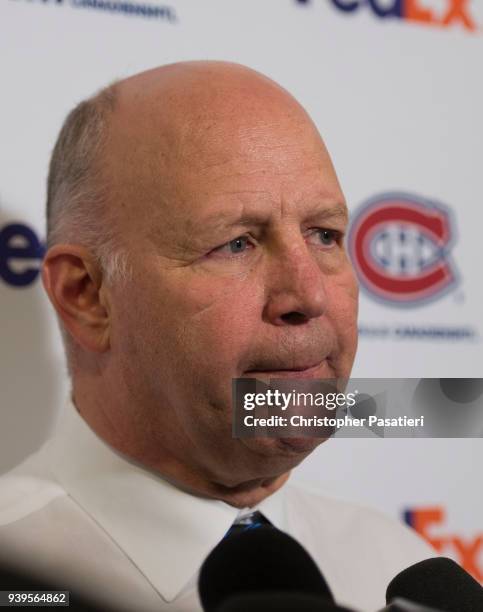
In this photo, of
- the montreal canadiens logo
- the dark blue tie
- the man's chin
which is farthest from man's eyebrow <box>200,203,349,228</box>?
the montreal canadiens logo

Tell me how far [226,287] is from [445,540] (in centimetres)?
72

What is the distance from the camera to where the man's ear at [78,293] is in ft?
3.32

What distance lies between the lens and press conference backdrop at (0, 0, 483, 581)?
1195mm

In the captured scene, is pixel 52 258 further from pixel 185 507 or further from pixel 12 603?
pixel 12 603

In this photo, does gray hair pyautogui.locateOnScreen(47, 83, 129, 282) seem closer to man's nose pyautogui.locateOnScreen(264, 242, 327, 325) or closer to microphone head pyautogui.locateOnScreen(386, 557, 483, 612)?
man's nose pyautogui.locateOnScreen(264, 242, 327, 325)

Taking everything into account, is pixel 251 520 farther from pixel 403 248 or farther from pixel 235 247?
pixel 403 248

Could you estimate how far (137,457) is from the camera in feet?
3.32

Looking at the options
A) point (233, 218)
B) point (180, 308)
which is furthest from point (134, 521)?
point (233, 218)

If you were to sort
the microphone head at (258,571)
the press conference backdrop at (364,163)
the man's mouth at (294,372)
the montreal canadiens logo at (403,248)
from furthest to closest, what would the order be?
1. the montreal canadiens logo at (403,248)
2. the press conference backdrop at (364,163)
3. the man's mouth at (294,372)
4. the microphone head at (258,571)

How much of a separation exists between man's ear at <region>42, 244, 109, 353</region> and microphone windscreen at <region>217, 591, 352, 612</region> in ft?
2.08

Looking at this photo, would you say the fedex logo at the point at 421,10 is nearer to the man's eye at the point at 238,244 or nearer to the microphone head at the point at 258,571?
the man's eye at the point at 238,244

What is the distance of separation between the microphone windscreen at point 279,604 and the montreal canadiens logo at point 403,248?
999 millimetres

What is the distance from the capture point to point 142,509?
0.99 meters

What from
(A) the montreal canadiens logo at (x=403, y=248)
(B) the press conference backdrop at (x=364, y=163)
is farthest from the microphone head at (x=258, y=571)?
(A) the montreal canadiens logo at (x=403, y=248)
